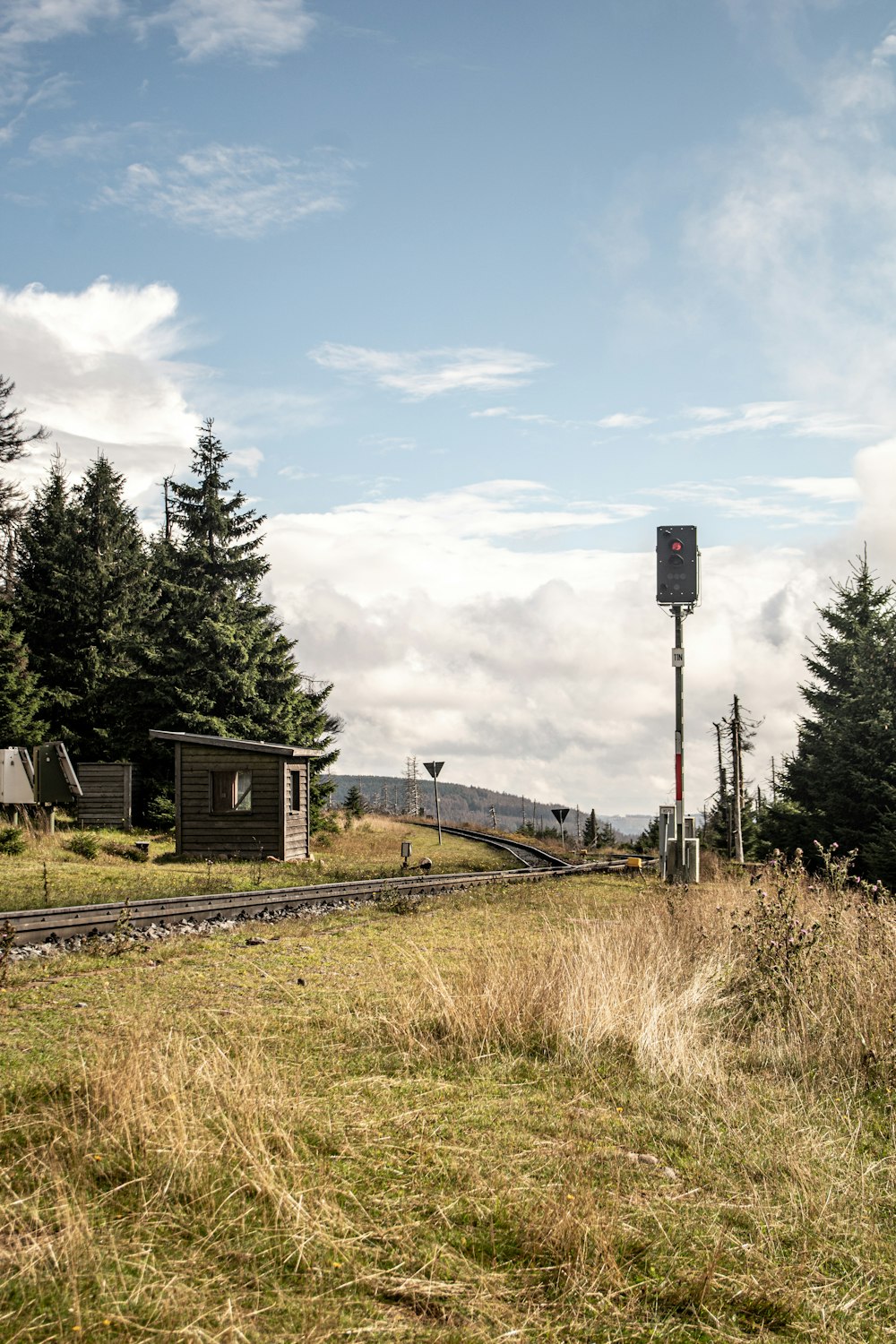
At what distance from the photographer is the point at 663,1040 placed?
21.4 ft

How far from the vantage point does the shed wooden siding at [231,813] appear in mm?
25531

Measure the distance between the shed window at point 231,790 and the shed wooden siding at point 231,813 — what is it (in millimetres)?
153

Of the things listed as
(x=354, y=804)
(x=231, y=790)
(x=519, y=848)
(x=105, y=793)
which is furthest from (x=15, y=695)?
(x=354, y=804)

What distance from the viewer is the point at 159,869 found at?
2166 cm

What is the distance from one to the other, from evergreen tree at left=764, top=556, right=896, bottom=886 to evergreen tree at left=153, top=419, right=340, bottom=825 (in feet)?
53.5

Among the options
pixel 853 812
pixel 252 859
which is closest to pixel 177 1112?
pixel 252 859

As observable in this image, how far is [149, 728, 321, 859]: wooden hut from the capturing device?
25500 mm

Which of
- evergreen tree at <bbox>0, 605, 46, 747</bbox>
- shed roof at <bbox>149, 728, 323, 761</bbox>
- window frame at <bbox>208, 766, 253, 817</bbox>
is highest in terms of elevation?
evergreen tree at <bbox>0, 605, 46, 747</bbox>

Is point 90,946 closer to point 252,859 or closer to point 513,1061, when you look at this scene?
point 513,1061

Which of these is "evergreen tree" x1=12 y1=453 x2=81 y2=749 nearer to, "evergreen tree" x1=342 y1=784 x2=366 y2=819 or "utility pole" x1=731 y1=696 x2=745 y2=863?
"evergreen tree" x1=342 y1=784 x2=366 y2=819

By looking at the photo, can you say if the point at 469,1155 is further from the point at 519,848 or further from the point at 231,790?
the point at 519,848

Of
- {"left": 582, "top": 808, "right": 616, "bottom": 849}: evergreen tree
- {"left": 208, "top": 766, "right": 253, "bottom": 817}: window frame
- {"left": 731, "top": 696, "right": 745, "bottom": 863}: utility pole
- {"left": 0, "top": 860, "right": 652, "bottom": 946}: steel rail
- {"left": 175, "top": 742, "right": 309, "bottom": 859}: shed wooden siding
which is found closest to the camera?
{"left": 0, "top": 860, "right": 652, "bottom": 946}: steel rail

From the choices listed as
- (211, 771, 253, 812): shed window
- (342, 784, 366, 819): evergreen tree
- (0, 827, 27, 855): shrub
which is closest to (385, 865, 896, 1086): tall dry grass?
(0, 827, 27, 855): shrub

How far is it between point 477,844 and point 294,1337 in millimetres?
33123
